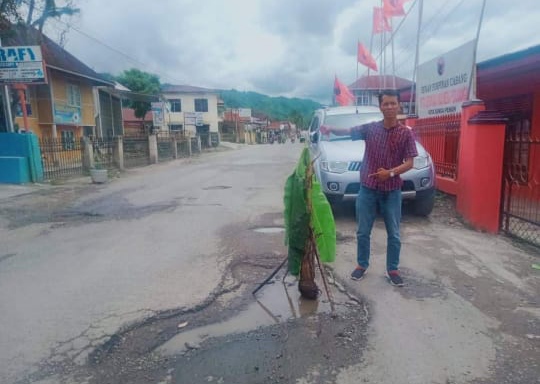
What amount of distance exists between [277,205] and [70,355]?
17.6 feet

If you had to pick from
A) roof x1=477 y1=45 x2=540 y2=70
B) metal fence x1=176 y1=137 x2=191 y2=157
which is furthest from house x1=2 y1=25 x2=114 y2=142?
roof x1=477 y1=45 x2=540 y2=70

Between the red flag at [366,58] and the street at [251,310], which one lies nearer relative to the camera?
the street at [251,310]

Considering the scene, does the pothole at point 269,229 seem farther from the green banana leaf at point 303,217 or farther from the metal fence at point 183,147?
the metal fence at point 183,147

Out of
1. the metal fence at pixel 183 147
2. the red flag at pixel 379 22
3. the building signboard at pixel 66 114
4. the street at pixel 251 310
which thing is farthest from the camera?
the metal fence at pixel 183 147

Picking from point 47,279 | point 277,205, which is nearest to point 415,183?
point 277,205

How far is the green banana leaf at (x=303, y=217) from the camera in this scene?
3328mm

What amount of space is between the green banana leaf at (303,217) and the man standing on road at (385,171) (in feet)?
1.88

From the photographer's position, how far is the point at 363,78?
4906 centimetres

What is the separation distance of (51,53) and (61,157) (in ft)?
36.8

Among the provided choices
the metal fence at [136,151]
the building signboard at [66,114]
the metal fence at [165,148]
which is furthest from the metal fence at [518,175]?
the building signboard at [66,114]

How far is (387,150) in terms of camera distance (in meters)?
3.76

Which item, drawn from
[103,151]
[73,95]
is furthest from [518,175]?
[73,95]

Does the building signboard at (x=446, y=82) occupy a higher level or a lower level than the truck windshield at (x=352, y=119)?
higher

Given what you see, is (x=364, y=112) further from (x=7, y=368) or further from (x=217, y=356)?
(x=7, y=368)
